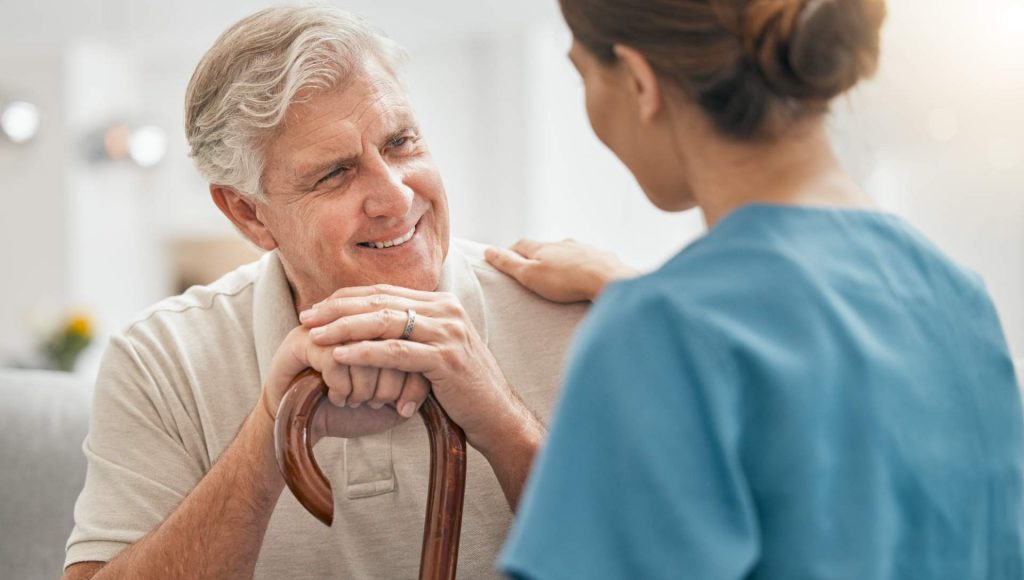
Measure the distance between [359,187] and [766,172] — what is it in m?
0.77

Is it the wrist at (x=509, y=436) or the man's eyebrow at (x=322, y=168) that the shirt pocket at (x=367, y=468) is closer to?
the wrist at (x=509, y=436)

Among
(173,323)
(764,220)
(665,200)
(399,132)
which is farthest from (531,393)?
(764,220)

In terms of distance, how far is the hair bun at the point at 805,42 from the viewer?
77cm

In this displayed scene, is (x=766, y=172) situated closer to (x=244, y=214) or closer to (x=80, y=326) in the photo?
(x=244, y=214)

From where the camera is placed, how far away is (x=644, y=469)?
0.69 m

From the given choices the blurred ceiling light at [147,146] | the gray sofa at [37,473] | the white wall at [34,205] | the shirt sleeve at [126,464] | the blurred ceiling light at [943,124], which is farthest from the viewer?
the white wall at [34,205]

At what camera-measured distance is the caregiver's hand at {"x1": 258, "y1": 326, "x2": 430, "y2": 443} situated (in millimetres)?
1181

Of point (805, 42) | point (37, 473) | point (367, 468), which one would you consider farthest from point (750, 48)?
point (37, 473)

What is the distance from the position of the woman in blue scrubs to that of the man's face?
632 mm

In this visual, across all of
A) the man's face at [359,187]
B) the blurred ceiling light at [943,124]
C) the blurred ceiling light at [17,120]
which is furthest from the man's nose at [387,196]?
the blurred ceiling light at [17,120]

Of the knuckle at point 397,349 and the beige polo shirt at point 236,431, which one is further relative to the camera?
the beige polo shirt at point 236,431

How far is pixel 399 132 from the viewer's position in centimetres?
151

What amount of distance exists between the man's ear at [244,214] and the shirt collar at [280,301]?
38 millimetres

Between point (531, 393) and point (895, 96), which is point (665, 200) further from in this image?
point (895, 96)
